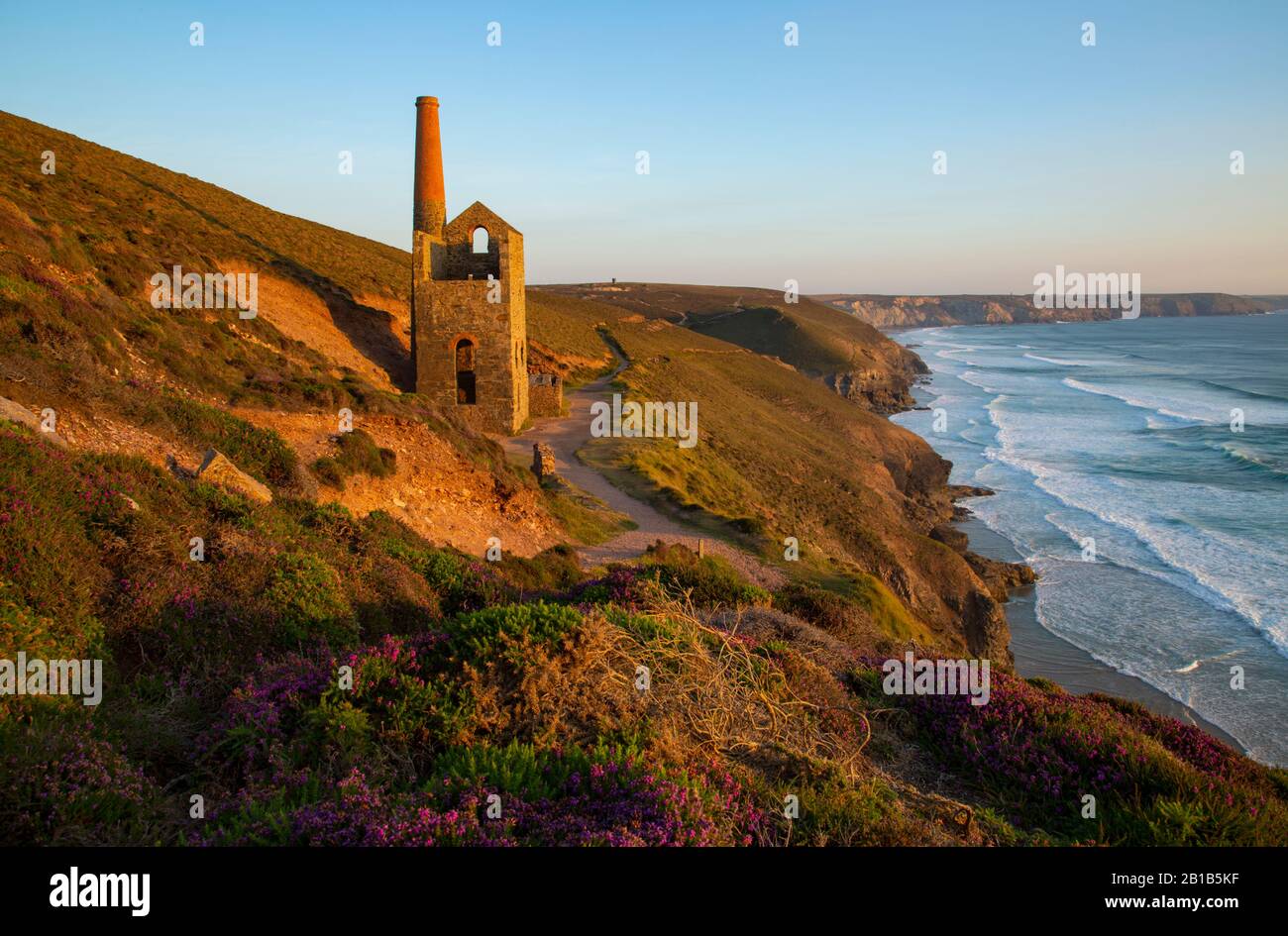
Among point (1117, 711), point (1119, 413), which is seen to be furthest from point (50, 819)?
point (1119, 413)

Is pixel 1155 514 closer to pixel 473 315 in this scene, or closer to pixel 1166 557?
pixel 1166 557

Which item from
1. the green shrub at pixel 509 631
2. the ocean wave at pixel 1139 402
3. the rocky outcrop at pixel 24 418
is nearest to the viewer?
the green shrub at pixel 509 631

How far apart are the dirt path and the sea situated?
10801mm

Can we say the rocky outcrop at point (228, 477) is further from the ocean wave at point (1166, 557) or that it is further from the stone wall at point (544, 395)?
the ocean wave at point (1166, 557)

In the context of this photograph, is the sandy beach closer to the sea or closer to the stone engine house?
the sea

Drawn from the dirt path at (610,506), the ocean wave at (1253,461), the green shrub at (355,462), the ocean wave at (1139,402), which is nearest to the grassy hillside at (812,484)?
the dirt path at (610,506)

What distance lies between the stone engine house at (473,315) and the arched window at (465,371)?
0.13 m

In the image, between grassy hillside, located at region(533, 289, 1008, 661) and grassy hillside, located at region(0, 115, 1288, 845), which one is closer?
grassy hillside, located at region(0, 115, 1288, 845)

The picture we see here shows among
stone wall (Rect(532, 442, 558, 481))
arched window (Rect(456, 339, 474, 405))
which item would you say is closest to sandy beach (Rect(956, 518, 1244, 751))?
stone wall (Rect(532, 442, 558, 481))

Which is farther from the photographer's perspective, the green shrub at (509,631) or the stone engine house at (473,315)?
the stone engine house at (473,315)

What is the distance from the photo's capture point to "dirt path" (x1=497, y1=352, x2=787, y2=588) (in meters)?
18.5

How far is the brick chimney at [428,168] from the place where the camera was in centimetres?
2984
